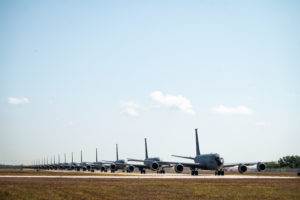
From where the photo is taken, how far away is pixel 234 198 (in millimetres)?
23953

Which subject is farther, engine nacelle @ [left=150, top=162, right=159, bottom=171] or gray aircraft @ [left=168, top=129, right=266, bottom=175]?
engine nacelle @ [left=150, top=162, right=159, bottom=171]

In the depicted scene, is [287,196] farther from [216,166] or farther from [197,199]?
[216,166]

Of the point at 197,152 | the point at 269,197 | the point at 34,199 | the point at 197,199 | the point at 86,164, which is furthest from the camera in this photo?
the point at 86,164

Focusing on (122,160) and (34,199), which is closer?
(34,199)

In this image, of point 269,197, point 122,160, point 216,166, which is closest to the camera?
point 269,197

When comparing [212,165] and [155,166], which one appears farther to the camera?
[155,166]

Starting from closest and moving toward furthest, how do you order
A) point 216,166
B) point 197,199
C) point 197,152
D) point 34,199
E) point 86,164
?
point 34,199 → point 197,199 → point 216,166 → point 197,152 → point 86,164

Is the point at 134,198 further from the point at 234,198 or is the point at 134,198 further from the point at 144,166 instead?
the point at 144,166

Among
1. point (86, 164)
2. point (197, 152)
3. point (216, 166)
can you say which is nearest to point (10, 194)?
point (216, 166)

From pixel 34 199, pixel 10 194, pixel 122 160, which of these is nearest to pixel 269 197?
pixel 34 199

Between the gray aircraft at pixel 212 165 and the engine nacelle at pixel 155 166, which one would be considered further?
the engine nacelle at pixel 155 166

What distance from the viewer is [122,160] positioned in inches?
4439

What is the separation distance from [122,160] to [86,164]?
1390 inches

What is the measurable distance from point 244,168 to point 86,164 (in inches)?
3382
